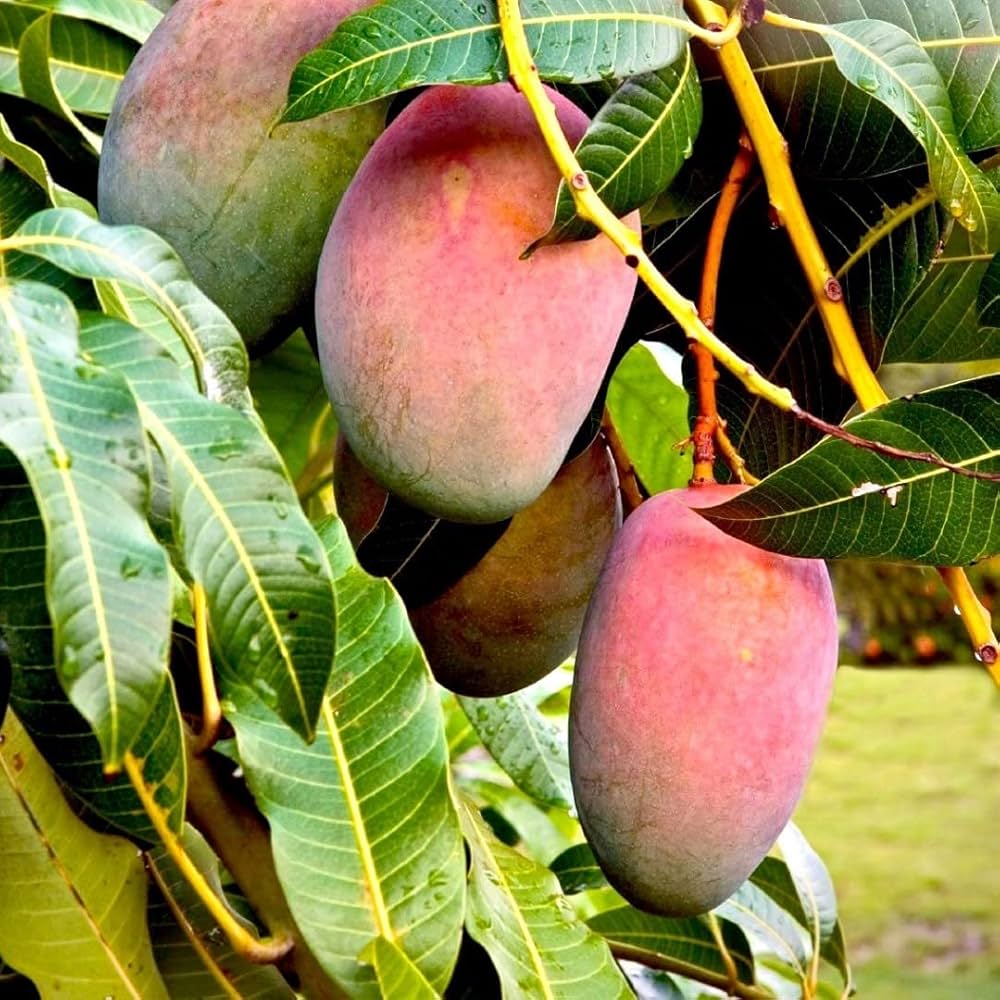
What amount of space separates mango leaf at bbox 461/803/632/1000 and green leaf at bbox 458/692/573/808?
36 centimetres

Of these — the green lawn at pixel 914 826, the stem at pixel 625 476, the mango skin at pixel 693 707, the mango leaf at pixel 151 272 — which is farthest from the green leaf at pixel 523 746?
the green lawn at pixel 914 826

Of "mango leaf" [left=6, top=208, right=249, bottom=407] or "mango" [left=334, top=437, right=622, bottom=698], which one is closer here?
"mango leaf" [left=6, top=208, right=249, bottom=407]

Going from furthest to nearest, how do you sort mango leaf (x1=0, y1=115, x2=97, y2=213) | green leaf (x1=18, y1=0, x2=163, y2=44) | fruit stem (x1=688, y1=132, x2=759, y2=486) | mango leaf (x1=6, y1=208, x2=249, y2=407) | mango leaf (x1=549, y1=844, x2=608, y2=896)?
mango leaf (x1=549, y1=844, x2=608, y2=896) → green leaf (x1=18, y1=0, x2=163, y2=44) → fruit stem (x1=688, y1=132, x2=759, y2=486) → mango leaf (x1=0, y1=115, x2=97, y2=213) → mango leaf (x1=6, y1=208, x2=249, y2=407)

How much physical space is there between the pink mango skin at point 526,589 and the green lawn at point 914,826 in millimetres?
4666

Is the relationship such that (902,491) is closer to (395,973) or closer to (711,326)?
(711,326)

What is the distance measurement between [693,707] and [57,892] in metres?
0.31

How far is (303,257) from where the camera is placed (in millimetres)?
773

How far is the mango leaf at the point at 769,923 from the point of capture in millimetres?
1248

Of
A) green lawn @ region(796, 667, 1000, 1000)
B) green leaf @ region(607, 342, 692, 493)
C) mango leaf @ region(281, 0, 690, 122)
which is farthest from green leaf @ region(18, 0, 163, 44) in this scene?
green lawn @ region(796, 667, 1000, 1000)

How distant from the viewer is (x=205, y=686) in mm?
686

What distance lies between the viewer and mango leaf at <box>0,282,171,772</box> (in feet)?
1.53

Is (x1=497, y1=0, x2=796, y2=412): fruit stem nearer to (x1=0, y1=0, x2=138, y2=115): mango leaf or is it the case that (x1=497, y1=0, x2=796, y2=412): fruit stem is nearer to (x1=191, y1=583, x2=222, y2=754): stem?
(x1=191, y1=583, x2=222, y2=754): stem

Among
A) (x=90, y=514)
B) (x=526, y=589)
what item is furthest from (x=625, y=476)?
(x=90, y=514)

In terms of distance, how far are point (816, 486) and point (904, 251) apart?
191 mm
